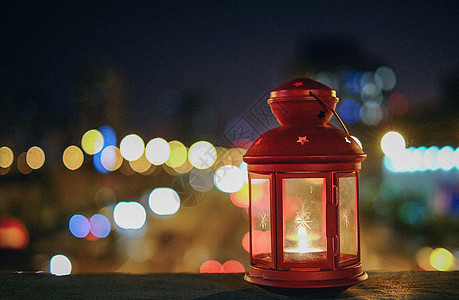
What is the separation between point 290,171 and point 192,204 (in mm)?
38915

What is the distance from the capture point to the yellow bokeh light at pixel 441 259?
483 inches

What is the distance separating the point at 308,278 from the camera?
144 inches

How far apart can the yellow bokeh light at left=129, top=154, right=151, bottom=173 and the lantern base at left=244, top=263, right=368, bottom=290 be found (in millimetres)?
58492

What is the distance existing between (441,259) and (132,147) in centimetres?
4963

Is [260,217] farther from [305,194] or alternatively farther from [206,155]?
[206,155]

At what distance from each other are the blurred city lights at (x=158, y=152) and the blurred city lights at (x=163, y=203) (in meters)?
10.8

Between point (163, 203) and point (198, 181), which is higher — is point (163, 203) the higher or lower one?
the lower one

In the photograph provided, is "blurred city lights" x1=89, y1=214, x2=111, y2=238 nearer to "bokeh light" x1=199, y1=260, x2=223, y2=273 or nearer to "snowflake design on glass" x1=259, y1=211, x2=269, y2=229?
"bokeh light" x1=199, y1=260, x2=223, y2=273

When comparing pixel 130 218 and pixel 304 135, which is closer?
pixel 304 135

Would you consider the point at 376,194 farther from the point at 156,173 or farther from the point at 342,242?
the point at 156,173

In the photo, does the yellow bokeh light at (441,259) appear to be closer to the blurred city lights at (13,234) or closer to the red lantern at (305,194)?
the red lantern at (305,194)

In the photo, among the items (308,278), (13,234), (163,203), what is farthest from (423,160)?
(163,203)

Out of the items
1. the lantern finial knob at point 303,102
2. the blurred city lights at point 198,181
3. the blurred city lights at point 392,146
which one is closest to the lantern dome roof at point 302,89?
the lantern finial knob at point 303,102

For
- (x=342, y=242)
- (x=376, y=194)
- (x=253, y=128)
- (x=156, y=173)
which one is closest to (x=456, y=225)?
(x=376, y=194)
